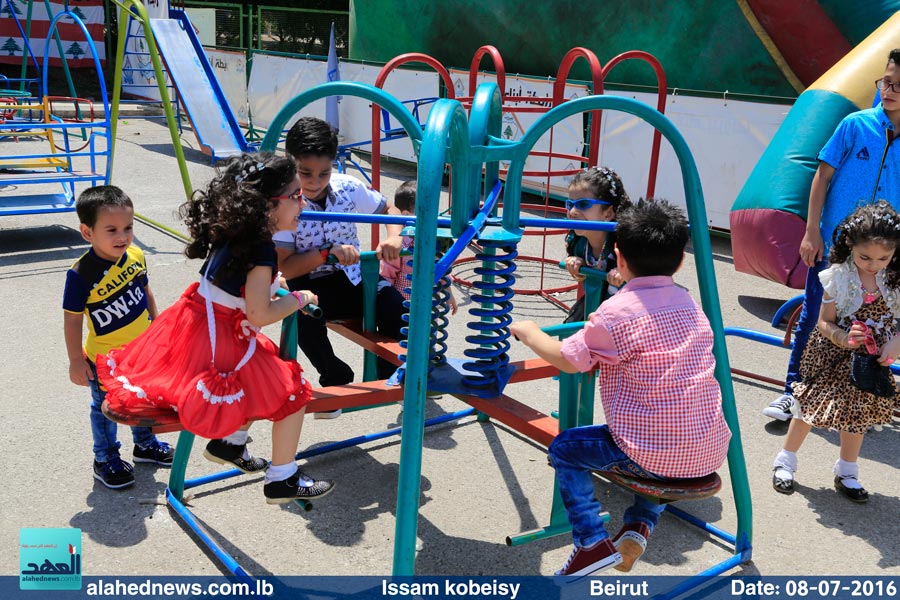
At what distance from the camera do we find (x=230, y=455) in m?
2.74

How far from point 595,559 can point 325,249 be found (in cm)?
155

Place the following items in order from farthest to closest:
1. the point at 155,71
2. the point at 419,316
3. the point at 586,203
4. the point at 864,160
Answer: the point at 155,71, the point at 864,160, the point at 586,203, the point at 419,316

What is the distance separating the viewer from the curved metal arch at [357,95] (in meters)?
2.66

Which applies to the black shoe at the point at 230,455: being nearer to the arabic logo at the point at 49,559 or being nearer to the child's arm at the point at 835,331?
the arabic logo at the point at 49,559

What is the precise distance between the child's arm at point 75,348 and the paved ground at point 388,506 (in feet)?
1.51

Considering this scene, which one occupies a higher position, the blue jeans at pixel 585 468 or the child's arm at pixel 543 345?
the child's arm at pixel 543 345

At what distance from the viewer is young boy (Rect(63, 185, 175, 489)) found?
125 inches

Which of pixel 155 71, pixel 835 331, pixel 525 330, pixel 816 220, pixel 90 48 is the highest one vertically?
pixel 90 48

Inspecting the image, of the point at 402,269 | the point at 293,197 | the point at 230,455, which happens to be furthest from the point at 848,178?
the point at 230,455

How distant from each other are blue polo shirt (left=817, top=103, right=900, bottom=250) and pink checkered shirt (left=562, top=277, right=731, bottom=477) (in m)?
2.16

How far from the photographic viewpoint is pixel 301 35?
2125 centimetres

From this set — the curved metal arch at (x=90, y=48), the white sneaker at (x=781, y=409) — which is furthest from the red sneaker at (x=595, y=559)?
the curved metal arch at (x=90, y=48)

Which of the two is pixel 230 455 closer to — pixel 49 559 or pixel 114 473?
pixel 49 559

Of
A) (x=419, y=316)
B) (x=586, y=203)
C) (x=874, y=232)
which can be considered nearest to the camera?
(x=419, y=316)
